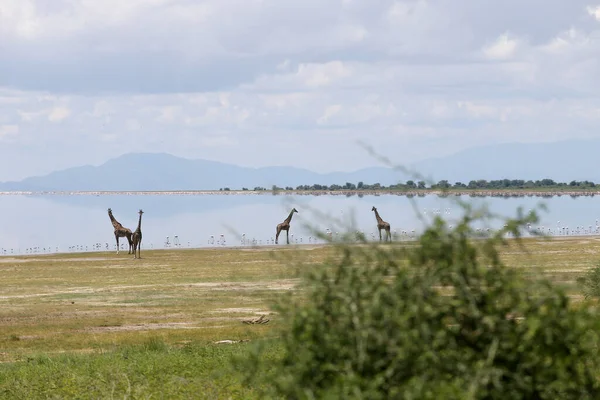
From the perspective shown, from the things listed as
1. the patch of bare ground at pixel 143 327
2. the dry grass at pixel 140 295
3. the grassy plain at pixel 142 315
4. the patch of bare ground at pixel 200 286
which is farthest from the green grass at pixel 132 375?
the patch of bare ground at pixel 200 286

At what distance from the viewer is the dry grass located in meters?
27.3

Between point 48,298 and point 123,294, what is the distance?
2.98 meters

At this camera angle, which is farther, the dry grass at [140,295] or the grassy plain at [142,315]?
the dry grass at [140,295]

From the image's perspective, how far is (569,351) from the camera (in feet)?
24.5

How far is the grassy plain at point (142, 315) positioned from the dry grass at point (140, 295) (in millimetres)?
45

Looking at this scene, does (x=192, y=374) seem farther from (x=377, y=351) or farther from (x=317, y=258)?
(x=317, y=258)

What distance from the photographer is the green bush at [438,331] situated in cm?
723

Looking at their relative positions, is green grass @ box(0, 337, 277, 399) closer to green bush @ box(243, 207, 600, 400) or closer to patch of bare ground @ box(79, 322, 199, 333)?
patch of bare ground @ box(79, 322, 199, 333)

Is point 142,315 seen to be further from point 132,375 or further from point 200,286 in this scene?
point 132,375

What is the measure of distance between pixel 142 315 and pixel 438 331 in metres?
27.4

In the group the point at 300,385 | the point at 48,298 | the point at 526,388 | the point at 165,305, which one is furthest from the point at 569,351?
the point at 48,298

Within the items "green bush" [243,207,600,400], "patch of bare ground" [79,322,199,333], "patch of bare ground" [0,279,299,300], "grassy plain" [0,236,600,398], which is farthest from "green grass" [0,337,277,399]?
"patch of bare ground" [0,279,299,300]

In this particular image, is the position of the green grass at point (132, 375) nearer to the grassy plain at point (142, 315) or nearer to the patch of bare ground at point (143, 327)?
the grassy plain at point (142, 315)

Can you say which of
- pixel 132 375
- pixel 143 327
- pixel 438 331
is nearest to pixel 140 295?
pixel 143 327
